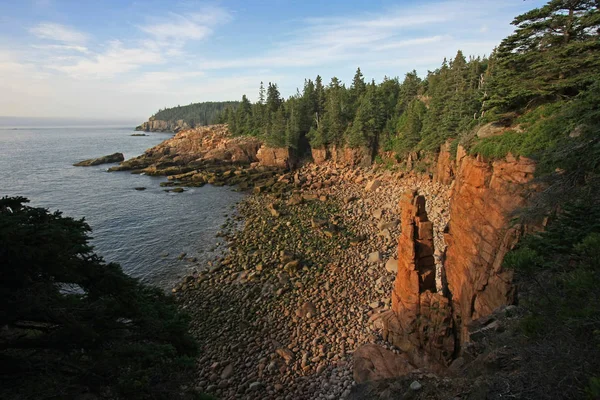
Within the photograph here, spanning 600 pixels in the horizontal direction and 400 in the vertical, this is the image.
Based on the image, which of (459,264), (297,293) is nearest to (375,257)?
(297,293)

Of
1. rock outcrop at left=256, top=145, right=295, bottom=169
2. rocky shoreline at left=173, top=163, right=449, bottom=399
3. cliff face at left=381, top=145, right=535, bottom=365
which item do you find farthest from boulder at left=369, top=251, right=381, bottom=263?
rock outcrop at left=256, top=145, right=295, bottom=169

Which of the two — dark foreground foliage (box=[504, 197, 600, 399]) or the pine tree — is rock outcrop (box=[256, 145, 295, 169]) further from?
dark foreground foliage (box=[504, 197, 600, 399])

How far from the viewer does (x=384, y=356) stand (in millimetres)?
12977

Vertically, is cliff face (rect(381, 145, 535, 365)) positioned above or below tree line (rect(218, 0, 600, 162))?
below

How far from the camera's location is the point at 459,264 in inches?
560

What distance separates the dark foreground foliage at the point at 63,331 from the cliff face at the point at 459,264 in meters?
11.0

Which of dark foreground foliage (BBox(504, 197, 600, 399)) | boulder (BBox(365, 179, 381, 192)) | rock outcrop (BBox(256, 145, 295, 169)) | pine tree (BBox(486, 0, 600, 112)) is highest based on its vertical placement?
pine tree (BBox(486, 0, 600, 112))

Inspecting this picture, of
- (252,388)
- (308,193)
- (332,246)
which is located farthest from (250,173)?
(252,388)

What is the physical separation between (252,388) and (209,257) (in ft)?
45.1

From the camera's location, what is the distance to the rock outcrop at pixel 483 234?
11133 mm

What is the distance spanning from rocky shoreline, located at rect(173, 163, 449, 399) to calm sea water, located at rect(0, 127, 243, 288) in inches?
116

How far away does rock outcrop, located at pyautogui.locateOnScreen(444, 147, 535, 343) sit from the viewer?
11.1 metres

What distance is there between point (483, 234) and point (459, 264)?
7.43 ft

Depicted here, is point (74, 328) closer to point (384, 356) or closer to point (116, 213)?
point (384, 356)
